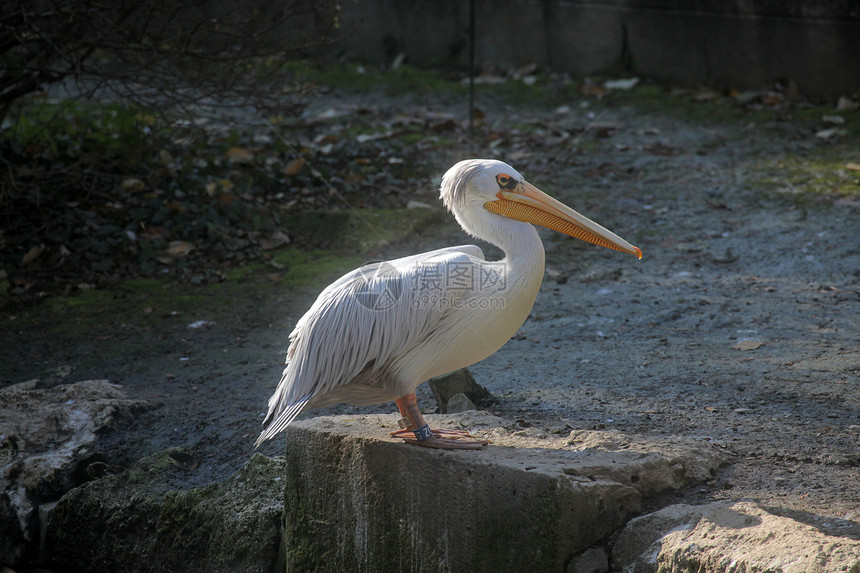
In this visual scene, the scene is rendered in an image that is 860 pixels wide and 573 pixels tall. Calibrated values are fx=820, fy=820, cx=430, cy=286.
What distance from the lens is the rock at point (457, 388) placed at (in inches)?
151

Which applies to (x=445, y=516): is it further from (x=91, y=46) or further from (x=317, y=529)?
(x=91, y=46)

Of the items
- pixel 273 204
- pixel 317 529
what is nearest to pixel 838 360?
pixel 317 529

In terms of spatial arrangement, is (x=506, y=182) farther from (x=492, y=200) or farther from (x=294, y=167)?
(x=294, y=167)

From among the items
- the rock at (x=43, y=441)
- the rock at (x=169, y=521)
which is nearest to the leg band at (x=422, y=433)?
the rock at (x=169, y=521)

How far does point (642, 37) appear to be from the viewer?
880 centimetres

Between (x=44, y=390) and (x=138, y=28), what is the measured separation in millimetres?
2717

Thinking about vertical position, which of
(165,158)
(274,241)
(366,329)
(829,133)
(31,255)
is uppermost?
(165,158)

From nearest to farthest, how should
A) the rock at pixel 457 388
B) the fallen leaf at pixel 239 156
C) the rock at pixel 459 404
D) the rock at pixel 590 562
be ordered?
the rock at pixel 590 562 → the rock at pixel 459 404 → the rock at pixel 457 388 → the fallen leaf at pixel 239 156

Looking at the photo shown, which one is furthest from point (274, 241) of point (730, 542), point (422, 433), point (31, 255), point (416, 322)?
point (730, 542)

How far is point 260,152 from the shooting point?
24.2ft

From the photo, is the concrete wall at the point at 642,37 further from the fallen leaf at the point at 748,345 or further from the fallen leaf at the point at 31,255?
the fallen leaf at the point at 748,345

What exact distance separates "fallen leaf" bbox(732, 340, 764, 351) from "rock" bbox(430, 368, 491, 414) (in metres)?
1.39

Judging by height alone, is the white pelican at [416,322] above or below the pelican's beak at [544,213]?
below

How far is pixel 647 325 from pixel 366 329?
2.27 meters
